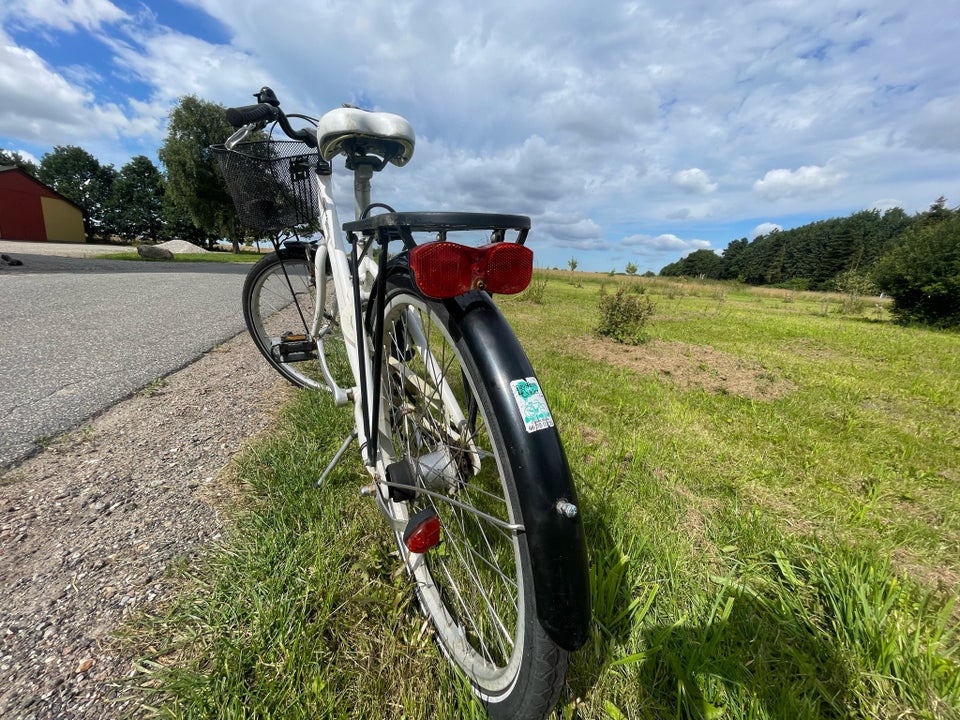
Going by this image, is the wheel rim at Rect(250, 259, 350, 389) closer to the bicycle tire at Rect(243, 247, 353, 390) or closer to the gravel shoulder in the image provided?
the bicycle tire at Rect(243, 247, 353, 390)

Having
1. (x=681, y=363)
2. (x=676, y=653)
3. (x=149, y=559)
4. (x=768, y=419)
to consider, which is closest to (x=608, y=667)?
(x=676, y=653)

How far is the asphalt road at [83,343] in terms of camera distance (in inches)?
92.5

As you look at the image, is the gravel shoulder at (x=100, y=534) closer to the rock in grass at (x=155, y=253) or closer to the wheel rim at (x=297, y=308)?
the wheel rim at (x=297, y=308)

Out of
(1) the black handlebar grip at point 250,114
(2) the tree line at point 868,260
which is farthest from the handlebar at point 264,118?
(2) the tree line at point 868,260

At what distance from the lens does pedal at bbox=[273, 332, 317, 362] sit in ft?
8.91

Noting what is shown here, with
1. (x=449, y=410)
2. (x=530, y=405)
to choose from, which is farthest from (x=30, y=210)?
(x=530, y=405)

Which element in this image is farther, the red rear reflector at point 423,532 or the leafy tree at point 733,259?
the leafy tree at point 733,259

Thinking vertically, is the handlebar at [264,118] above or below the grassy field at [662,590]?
above

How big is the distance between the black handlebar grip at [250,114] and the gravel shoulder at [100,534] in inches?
66.8

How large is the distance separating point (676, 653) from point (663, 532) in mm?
561

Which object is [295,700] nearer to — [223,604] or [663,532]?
[223,604]

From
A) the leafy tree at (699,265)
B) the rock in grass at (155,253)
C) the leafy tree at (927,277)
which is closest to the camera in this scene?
the leafy tree at (927,277)

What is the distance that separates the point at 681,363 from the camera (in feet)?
15.4

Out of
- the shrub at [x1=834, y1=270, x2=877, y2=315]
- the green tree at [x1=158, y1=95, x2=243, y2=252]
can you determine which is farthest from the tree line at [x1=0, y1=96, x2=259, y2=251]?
the shrub at [x1=834, y1=270, x2=877, y2=315]
